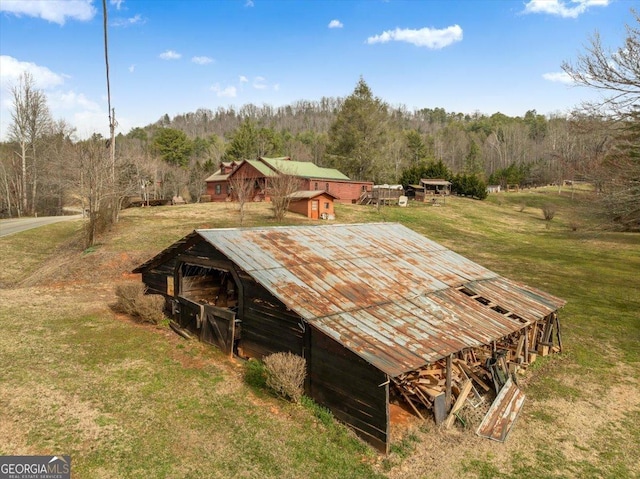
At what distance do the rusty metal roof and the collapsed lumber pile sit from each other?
29.7 inches

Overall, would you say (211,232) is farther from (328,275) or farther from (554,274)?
(554,274)

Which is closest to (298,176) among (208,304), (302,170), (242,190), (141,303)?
(302,170)

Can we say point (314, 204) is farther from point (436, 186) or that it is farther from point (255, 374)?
point (436, 186)

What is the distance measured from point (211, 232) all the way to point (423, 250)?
946 centimetres

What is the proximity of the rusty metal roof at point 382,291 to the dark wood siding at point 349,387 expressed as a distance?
1.07 ft

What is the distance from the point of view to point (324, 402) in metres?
9.67

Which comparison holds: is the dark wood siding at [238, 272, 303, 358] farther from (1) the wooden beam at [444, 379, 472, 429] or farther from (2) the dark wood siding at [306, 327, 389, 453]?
(1) the wooden beam at [444, 379, 472, 429]

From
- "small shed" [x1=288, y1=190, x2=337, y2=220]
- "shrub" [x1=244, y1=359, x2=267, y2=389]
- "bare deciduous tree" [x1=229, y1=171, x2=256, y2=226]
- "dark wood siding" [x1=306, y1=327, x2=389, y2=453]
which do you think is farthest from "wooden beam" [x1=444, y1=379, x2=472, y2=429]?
"small shed" [x1=288, y1=190, x2=337, y2=220]

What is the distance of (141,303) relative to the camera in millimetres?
15375

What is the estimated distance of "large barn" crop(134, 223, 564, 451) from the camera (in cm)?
913

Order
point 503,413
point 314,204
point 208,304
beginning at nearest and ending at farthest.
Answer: point 503,413
point 208,304
point 314,204

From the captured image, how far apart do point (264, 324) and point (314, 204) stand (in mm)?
29357

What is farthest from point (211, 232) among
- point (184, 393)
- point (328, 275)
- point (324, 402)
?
point (324, 402)

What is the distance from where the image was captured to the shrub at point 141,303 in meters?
15.4
